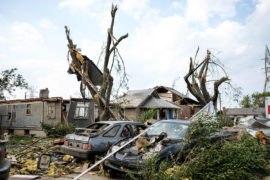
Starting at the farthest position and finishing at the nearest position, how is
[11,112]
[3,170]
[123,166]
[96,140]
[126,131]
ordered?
[11,112]
[126,131]
[96,140]
[123,166]
[3,170]

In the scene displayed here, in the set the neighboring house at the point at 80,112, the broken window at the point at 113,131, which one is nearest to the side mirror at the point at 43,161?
the broken window at the point at 113,131

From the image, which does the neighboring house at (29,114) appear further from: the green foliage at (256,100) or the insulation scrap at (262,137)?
the green foliage at (256,100)

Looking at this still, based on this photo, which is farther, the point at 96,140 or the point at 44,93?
the point at 44,93

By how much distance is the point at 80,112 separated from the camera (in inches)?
843

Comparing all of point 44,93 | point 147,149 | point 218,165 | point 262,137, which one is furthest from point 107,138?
point 44,93

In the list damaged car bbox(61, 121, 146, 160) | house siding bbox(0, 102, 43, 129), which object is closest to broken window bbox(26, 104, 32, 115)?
house siding bbox(0, 102, 43, 129)

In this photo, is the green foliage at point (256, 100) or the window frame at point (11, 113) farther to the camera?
the green foliage at point (256, 100)

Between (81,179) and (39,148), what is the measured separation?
17.4 feet

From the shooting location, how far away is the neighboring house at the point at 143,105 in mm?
26688

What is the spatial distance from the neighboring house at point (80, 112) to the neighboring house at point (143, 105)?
4397 mm

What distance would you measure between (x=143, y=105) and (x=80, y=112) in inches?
335

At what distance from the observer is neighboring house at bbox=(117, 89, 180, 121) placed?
26688mm

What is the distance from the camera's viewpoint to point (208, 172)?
16.0 feet

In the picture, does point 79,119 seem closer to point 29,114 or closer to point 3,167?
point 29,114
